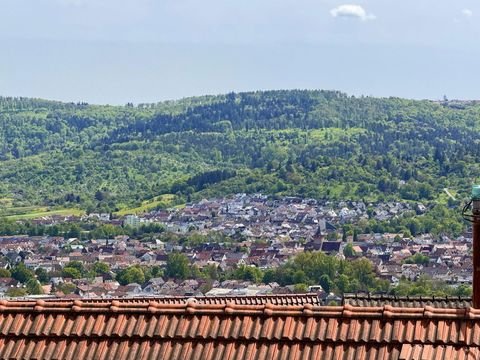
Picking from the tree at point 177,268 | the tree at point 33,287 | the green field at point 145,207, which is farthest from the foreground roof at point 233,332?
the green field at point 145,207

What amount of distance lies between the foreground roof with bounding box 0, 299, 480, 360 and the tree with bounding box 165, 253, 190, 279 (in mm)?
119366

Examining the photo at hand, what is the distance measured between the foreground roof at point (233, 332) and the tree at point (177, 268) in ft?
392

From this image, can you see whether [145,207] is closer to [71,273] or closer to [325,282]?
[71,273]

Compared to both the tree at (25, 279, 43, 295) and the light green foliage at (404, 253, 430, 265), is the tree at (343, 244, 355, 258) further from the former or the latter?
the tree at (25, 279, 43, 295)

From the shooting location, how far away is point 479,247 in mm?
14055

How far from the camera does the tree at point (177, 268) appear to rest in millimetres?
129750

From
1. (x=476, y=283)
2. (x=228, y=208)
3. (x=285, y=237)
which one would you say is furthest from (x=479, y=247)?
(x=228, y=208)

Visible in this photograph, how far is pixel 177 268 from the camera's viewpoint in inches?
5113

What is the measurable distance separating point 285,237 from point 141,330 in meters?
161

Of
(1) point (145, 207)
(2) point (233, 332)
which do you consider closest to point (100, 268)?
(1) point (145, 207)

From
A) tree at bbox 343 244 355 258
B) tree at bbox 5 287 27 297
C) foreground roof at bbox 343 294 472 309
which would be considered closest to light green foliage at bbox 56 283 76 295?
tree at bbox 5 287 27 297

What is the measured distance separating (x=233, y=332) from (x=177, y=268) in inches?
4748

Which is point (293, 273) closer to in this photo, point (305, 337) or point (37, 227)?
point (37, 227)

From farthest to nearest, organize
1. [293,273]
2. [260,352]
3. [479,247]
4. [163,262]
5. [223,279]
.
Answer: [163,262] → [223,279] → [293,273] → [479,247] → [260,352]
